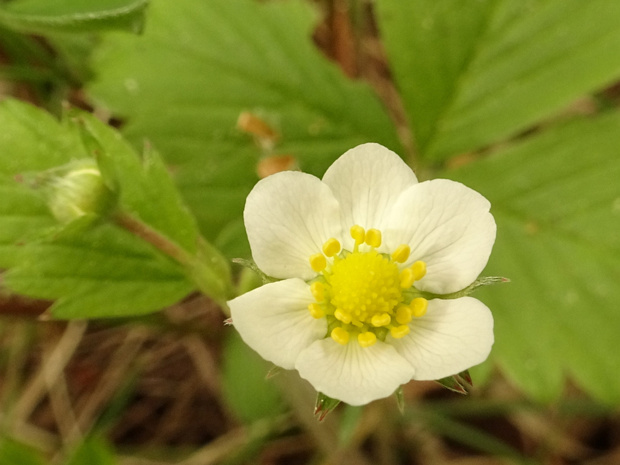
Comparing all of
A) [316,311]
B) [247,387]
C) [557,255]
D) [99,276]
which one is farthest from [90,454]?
[557,255]

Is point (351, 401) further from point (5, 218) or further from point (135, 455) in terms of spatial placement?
point (135, 455)

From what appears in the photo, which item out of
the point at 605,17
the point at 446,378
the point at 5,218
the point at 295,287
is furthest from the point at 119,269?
the point at 605,17

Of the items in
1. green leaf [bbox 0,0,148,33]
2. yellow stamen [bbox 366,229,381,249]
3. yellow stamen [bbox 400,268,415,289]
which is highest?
green leaf [bbox 0,0,148,33]

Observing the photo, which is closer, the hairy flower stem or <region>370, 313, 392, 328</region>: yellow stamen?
<region>370, 313, 392, 328</region>: yellow stamen

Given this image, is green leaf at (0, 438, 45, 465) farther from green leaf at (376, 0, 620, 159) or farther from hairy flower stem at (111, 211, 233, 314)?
green leaf at (376, 0, 620, 159)

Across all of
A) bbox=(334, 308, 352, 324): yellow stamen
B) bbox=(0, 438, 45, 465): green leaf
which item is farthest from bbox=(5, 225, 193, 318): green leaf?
bbox=(0, 438, 45, 465): green leaf

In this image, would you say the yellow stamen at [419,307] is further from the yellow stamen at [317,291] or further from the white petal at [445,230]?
the yellow stamen at [317,291]
